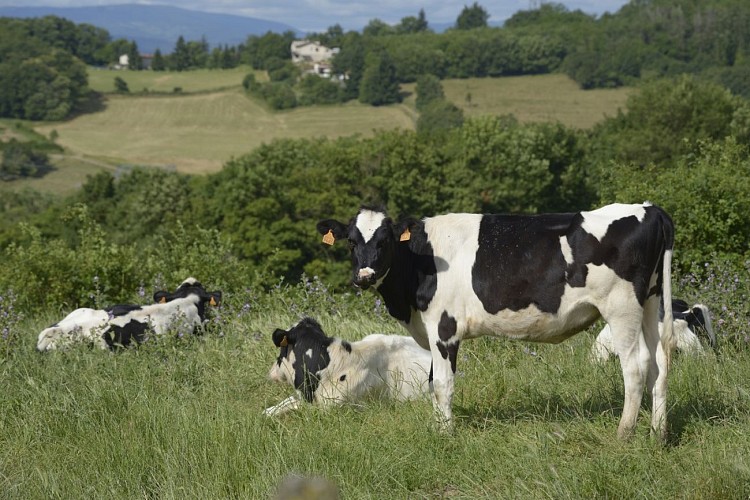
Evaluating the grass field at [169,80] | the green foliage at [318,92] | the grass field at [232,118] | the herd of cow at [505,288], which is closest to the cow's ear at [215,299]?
the herd of cow at [505,288]

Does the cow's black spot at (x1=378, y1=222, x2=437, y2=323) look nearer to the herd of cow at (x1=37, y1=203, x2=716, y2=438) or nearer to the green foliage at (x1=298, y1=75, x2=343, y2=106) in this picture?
the herd of cow at (x1=37, y1=203, x2=716, y2=438)

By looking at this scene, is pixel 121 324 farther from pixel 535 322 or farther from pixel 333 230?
pixel 535 322

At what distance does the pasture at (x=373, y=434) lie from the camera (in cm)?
608

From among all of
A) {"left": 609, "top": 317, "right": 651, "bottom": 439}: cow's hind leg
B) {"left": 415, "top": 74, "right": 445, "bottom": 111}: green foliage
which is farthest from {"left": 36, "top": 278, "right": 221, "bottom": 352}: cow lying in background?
{"left": 415, "top": 74, "right": 445, "bottom": 111}: green foliage

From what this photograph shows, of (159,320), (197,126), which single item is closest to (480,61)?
(197,126)

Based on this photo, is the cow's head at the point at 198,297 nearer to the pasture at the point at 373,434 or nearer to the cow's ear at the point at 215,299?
the cow's ear at the point at 215,299

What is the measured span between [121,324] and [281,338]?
3008mm

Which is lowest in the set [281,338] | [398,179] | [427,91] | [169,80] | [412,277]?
[169,80]

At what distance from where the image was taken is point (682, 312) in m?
9.86

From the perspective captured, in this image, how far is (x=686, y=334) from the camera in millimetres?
9375

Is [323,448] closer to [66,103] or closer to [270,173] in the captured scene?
[270,173]

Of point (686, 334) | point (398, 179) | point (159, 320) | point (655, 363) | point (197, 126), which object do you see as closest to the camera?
point (655, 363)

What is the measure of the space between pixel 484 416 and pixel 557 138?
61.2 metres

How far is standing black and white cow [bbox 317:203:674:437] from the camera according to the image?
687 centimetres
